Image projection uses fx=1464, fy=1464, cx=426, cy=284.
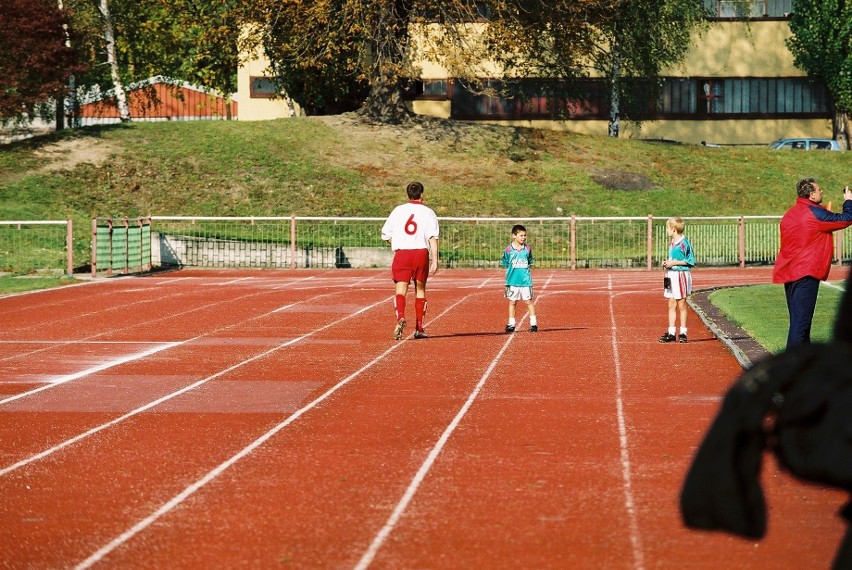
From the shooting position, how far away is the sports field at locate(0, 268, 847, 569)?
22.8ft

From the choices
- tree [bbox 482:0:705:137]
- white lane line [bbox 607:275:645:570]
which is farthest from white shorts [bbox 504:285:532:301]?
tree [bbox 482:0:705:137]

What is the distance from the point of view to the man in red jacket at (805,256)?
12.5 m

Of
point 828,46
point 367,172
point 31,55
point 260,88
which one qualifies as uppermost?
point 828,46

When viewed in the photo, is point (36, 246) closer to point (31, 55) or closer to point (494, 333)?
point (31, 55)

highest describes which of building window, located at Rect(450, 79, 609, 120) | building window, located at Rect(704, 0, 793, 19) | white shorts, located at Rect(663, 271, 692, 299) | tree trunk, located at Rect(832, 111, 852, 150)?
building window, located at Rect(704, 0, 793, 19)

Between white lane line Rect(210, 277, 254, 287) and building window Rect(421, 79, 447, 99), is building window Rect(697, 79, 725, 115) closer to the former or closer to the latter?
building window Rect(421, 79, 447, 99)

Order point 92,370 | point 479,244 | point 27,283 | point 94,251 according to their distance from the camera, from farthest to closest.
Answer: point 479,244 → point 94,251 → point 27,283 → point 92,370

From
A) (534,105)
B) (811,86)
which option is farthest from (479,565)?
(811,86)

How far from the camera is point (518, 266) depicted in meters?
18.8

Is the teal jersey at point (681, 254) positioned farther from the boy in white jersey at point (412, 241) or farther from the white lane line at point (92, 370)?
the white lane line at point (92, 370)

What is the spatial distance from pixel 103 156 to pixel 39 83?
2881mm

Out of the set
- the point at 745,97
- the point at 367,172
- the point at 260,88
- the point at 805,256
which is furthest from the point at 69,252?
the point at 745,97

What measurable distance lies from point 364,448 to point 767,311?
37.3ft

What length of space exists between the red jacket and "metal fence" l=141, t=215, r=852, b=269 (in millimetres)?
20439
